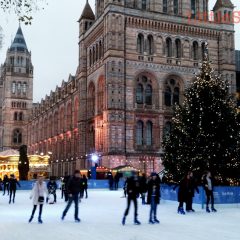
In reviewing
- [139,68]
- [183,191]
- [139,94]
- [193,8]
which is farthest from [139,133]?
[183,191]

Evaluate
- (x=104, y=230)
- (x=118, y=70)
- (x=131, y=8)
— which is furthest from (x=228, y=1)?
(x=104, y=230)

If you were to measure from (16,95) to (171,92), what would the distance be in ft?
231

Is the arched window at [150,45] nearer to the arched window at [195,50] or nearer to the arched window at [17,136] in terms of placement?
the arched window at [195,50]

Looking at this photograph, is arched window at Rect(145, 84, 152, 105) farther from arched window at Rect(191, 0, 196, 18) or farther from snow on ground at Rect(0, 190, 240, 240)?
snow on ground at Rect(0, 190, 240, 240)

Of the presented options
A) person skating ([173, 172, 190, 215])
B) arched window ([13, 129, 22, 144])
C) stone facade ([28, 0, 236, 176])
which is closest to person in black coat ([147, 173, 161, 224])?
person skating ([173, 172, 190, 215])

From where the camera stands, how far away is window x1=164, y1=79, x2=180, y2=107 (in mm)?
54750

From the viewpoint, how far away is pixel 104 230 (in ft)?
44.6

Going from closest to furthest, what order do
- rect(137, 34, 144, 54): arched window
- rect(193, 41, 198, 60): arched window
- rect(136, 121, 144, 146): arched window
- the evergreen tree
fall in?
1. rect(136, 121, 144, 146): arched window
2. rect(137, 34, 144, 54): arched window
3. the evergreen tree
4. rect(193, 41, 198, 60): arched window

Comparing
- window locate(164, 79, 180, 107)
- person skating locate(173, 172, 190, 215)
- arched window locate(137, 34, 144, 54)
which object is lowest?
person skating locate(173, 172, 190, 215)

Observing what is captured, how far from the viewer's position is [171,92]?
180 ft

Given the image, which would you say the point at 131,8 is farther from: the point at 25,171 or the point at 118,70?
the point at 25,171

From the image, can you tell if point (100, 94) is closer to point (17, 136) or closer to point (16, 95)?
point (17, 136)

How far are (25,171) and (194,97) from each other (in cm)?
3102

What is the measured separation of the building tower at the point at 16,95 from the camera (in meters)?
116
